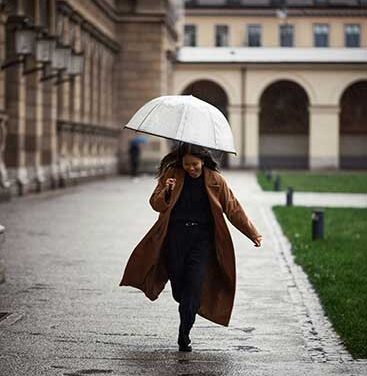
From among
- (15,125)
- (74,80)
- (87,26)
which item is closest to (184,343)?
(15,125)

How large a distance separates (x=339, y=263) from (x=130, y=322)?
4986 mm

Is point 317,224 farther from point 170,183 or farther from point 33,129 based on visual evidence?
point 33,129

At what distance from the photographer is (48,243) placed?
667 inches

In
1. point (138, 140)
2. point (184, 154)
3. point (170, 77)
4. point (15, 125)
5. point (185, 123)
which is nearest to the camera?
point (185, 123)

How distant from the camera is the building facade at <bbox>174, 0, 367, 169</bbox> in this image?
63688 millimetres

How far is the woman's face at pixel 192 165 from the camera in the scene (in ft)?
29.2

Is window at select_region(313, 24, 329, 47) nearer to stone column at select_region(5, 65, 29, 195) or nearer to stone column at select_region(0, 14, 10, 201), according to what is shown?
stone column at select_region(5, 65, 29, 195)

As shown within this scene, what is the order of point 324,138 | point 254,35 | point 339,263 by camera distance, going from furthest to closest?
point 254,35
point 324,138
point 339,263

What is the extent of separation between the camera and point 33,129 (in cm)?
3134

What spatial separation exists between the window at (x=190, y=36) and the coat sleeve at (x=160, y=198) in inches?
2551

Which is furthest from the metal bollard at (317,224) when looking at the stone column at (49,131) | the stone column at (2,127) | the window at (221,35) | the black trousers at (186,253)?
the window at (221,35)

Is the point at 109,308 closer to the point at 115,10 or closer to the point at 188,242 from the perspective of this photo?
the point at 188,242

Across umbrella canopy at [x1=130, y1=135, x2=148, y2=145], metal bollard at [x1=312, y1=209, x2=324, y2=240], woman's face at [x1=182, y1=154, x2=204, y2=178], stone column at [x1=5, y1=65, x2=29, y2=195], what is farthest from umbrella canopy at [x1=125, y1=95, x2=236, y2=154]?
umbrella canopy at [x1=130, y1=135, x2=148, y2=145]

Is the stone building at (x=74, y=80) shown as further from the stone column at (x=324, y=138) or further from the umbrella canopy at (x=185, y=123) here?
the umbrella canopy at (x=185, y=123)
